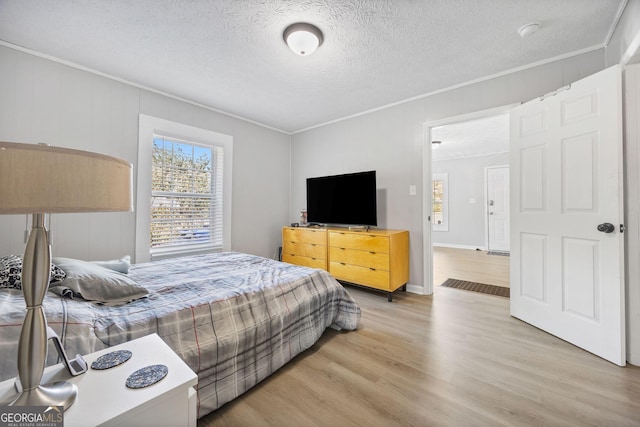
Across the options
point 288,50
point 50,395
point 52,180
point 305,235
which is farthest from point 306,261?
point 52,180

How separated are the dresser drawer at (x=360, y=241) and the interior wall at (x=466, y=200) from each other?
3.71 m

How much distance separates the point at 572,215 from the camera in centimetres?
202

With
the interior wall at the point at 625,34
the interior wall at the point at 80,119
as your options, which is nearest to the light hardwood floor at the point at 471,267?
the interior wall at the point at 625,34

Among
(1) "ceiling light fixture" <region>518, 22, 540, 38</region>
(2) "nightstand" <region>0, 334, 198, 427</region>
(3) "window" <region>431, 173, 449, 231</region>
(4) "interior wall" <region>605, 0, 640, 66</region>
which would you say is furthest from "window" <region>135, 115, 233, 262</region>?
(3) "window" <region>431, 173, 449, 231</region>

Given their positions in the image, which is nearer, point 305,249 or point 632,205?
point 632,205

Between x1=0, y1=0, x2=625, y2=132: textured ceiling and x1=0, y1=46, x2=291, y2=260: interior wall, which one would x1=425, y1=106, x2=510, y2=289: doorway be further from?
x1=0, y1=46, x2=291, y2=260: interior wall

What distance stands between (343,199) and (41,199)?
313 centimetres

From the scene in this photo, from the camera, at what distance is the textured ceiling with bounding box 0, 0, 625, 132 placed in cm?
178

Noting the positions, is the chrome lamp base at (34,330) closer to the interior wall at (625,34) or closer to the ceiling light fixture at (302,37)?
the ceiling light fixture at (302,37)

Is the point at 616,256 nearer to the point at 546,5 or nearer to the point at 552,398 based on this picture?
the point at 552,398

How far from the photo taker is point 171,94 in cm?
307

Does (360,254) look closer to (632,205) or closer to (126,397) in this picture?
(632,205)

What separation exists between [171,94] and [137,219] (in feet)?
4.99

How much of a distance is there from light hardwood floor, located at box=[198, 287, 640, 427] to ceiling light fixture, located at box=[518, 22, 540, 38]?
7.94 ft
